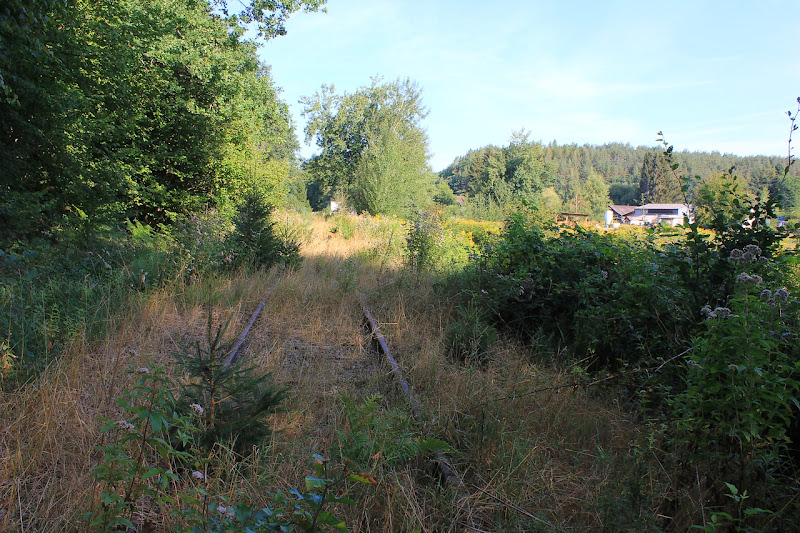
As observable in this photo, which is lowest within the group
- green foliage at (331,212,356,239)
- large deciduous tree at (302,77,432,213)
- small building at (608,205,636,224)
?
green foliage at (331,212,356,239)

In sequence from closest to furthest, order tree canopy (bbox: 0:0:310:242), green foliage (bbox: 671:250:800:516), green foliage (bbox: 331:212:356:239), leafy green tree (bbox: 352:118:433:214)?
green foliage (bbox: 671:250:800:516), tree canopy (bbox: 0:0:310:242), green foliage (bbox: 331:212:356:239), leafy green tree (bbox: 352:118:433:214)

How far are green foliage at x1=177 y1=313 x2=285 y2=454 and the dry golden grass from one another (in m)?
0.12

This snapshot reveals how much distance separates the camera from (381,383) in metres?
4.62

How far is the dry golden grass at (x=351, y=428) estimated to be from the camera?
2543mm

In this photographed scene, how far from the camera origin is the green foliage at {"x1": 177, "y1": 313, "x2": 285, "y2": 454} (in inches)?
117

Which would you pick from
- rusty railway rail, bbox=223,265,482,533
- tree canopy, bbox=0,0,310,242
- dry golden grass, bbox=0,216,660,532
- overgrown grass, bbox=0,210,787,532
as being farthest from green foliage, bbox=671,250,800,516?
tree canopy, bbox=0,0,310,242

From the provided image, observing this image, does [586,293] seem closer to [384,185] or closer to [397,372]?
[397,372]

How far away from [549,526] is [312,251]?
41.1ft

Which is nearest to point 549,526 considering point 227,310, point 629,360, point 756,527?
point 756,527

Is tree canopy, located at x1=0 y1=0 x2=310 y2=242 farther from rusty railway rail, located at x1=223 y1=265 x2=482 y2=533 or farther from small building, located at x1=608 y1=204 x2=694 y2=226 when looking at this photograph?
small building, located at x1=608 y1=204 x2=694 y2=226

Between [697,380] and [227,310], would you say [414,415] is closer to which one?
[697,380]

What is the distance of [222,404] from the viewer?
3.16 meters

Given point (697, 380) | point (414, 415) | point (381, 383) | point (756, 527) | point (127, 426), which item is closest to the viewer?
point (127, 426)

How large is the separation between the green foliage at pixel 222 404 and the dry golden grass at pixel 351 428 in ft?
0.39
